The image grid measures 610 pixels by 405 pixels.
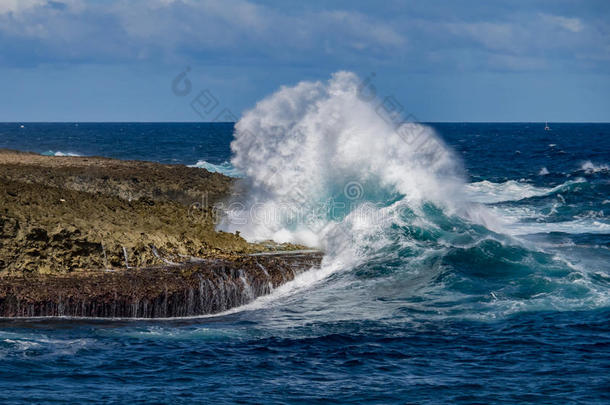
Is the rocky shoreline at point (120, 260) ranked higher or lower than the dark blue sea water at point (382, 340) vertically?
higher

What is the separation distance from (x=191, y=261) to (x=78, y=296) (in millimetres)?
3121

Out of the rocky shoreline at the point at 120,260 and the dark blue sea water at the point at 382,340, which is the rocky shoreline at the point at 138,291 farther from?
the dark blue sea water at the point at 382,340

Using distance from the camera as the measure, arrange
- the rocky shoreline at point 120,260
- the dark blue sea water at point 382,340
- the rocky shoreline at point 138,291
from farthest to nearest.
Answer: the rocky shoreline at point 120,260 < the rocky shoreline at point 138,291 < the dark blue sea water at point 382,340

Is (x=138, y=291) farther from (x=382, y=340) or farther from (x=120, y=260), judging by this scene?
(x=382, y=340)

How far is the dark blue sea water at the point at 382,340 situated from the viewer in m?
11.0

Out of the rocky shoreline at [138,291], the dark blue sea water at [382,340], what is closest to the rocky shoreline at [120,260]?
the rocky shoreline at [138,291]

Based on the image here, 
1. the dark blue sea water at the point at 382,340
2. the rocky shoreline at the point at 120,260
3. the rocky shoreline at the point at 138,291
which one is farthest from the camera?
the rocky shoreline at the point at 120,260

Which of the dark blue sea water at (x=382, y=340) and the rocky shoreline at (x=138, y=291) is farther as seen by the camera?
the rocky shoreline at (x=138, y=291)

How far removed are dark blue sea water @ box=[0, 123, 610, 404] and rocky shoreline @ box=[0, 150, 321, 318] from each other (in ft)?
1.46

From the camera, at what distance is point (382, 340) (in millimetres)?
13477

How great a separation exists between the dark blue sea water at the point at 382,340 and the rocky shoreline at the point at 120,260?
45 centimetres

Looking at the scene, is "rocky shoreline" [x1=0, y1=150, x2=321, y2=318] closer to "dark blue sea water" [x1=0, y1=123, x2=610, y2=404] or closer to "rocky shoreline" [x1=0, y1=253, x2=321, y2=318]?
"rocky shoreline" [x1=0, y1=253, x2=321, y2=318]

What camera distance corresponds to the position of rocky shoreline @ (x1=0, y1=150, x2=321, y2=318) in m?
14.7

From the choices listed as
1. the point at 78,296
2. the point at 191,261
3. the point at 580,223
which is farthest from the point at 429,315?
the point at 580,223
